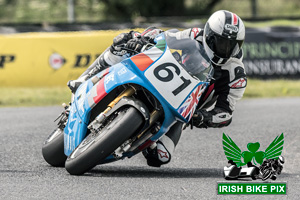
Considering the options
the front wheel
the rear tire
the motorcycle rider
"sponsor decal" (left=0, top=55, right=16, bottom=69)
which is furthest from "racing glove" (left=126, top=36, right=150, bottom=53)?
"sponsor decal" (left=0, top=55, right=16, bottom=69)

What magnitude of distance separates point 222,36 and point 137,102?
3.19 feet

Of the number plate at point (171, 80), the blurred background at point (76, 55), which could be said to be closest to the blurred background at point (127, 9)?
the blurred background at point (76, 55)

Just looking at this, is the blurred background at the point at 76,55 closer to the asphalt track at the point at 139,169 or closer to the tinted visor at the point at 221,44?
the asphalt track at the point at 139,169

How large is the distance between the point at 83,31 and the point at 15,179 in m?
9.84

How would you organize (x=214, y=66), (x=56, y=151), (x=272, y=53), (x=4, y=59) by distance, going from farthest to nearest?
1. (x=272, y=53)
2. (x=4, y=59)
3. (x=56, y=151)
4. (x=214, y=66)

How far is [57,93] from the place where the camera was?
45.3 ft

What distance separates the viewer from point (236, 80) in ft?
20.4

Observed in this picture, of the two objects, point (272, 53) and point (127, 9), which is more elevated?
point (272, 53)

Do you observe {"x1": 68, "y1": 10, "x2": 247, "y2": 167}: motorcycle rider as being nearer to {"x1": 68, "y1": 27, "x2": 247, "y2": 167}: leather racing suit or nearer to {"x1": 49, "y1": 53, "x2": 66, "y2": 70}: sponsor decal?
{"x1": 68, "y1": 27, "x2": 247, "y2": 167}: leather racing suit

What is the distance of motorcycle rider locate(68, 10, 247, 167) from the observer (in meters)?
5.80

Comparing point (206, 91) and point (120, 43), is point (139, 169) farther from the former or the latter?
point (120, 43)

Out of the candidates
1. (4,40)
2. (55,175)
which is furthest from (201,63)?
(4,40)

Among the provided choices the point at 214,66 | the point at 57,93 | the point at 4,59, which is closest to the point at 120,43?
the point at 214,66

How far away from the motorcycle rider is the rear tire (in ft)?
1.60
